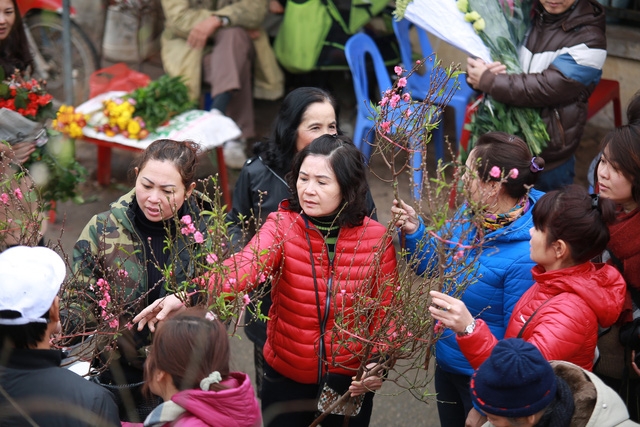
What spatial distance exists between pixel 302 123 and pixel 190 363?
1.59m

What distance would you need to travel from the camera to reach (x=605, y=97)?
548cm

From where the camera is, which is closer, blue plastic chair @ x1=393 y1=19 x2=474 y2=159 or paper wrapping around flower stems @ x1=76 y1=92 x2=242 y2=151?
paper wrapping around flower stems @ x1=76 y1=92 x2=242 y2=151

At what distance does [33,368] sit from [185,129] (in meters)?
3.57

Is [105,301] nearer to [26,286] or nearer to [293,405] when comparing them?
[26,286]

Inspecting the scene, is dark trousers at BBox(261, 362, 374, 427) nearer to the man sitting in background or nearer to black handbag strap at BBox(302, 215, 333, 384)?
black handbag strap at BBox(302, 215, 333, 384)

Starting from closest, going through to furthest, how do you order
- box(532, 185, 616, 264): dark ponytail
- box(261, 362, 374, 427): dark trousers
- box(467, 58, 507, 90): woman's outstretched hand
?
box(532, 185, 616, 264): dark ponytail → box(261, 362, 374, 427): dark trousers → box(467, 58, 507, 90): woman's outstretched hand

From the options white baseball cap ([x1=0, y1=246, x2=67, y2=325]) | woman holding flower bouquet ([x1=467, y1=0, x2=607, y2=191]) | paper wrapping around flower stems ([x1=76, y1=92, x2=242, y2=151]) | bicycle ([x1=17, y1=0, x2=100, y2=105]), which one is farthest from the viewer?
bicycle ([x1=17, y1=0, x2=100, y2=105])

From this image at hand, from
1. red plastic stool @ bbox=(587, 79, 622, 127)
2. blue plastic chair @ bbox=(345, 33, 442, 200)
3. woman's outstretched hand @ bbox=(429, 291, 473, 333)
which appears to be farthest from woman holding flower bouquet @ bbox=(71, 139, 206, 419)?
red plastic stool @ bbox=(587, 79, 622, 127)

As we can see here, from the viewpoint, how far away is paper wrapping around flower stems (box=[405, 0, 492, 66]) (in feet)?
13.6

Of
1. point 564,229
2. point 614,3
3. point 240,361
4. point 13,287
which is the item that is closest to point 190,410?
point 13,287

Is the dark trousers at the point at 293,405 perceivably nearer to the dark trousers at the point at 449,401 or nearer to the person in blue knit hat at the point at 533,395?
the dark trousers at the point at 449,401

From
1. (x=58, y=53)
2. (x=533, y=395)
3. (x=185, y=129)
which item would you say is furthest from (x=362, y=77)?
(x=533, y=395)

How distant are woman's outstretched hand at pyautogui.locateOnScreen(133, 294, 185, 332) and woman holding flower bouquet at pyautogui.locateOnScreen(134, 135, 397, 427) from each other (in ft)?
1.03

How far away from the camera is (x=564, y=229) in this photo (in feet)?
8.57
